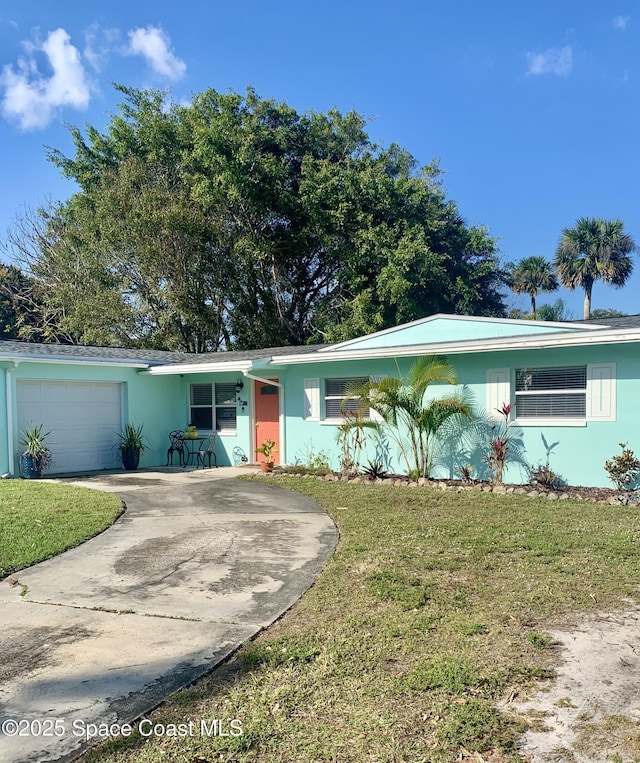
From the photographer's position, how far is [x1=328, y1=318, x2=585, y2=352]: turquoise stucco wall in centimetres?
1059

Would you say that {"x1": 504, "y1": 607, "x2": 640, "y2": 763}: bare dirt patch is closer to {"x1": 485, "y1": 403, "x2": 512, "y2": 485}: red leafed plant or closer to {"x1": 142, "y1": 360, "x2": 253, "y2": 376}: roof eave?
{"x1": 485, "y1": 403, "x2": 512, "y2": 485}: red leafed plant

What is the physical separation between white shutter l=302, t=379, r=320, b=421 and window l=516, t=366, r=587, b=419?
4.49 m

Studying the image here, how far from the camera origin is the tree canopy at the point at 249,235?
21797 mm

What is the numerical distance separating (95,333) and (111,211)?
15.2 feet

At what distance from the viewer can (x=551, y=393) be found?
400 inches

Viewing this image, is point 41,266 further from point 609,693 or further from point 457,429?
point 609,693

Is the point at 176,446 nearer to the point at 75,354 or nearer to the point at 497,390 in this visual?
the point at 75,354

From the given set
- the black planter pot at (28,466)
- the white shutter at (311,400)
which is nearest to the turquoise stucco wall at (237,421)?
the white shutter at (311,400)

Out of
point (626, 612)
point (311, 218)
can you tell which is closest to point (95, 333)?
point (311, 218)

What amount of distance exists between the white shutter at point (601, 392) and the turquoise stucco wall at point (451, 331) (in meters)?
0.82

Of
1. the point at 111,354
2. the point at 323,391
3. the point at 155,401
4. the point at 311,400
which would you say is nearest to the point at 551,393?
the point at 323,391

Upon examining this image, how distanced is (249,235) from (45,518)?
17.1 metres

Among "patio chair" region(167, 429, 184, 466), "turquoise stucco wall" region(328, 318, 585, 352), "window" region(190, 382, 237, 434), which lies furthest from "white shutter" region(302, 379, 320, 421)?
"patio chair" region(167, 429, 184, 466)

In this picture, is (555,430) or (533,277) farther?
(533,277)
